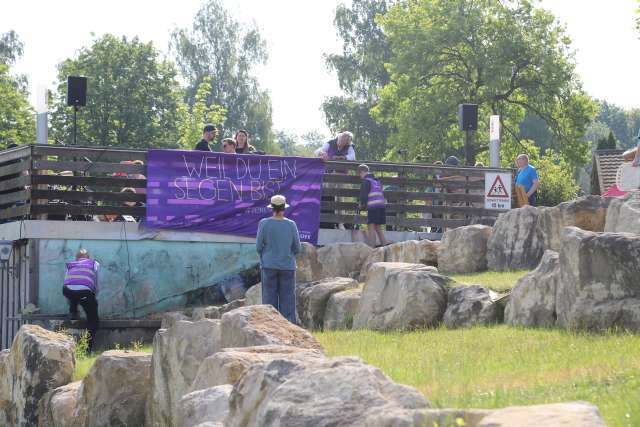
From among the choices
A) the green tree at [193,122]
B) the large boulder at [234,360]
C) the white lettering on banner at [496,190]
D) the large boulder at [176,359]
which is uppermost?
the green tree at [193,122]

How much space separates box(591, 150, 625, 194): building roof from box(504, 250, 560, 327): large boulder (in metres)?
31.8

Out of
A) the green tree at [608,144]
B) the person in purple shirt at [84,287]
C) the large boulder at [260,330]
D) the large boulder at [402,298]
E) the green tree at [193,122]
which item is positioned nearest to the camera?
the large boulder at [260,330]

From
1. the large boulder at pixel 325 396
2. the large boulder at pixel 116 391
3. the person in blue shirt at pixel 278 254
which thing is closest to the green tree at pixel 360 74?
the person in blue shirt at pixel 278 254

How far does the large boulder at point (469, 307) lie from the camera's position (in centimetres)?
1424

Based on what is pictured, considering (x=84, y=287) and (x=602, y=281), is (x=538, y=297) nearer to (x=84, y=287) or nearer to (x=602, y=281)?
(x=602, y=281)

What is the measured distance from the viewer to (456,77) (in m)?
51.6

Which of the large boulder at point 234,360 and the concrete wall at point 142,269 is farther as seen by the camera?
the concrete wall at point 142,269

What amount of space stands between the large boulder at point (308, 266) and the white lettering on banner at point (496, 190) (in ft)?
13.8

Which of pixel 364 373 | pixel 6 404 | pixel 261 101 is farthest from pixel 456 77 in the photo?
pixel 364 373

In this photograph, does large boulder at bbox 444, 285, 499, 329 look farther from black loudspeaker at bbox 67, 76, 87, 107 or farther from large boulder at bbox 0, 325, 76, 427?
black loudspeaker at bbox 67, 76, 87, 107

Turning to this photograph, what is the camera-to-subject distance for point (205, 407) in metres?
8.13

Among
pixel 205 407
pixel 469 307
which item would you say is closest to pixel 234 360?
pixel 205 407

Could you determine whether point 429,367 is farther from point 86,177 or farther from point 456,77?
point 456,77

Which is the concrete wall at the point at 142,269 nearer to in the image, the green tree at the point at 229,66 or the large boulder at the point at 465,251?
the large boulder at the point at 465,251
